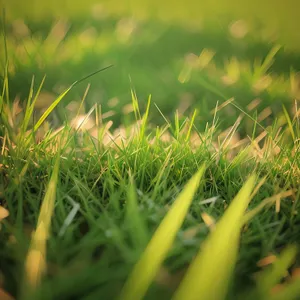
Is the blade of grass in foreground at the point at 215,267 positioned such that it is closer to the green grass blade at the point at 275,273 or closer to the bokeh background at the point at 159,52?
the green grass blade at the point at 275,273

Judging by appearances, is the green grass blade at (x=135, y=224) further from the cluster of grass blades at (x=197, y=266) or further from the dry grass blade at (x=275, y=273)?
the dry grass blade at (x=275, y=273)

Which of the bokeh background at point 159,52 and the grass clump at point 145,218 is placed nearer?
the grass clump at point 145,218

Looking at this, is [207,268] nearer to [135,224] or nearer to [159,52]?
[135,224]

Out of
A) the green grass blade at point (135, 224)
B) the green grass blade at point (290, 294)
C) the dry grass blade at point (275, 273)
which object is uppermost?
the green grass blade at point (135, 224)

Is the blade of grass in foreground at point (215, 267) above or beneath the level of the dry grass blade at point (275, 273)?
above

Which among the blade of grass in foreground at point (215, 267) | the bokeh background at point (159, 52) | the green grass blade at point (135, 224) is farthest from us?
the bokeh background at point (159, 52)

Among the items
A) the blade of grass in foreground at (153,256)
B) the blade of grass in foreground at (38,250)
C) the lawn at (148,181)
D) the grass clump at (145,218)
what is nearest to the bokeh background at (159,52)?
the lawn at (148,181)

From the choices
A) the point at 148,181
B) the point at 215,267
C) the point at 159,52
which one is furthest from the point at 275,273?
the point at 159,52

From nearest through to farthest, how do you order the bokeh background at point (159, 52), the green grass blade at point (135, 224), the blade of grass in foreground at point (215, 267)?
the blade of grass in foreground at point (215, 267) < the green grass blade at point (135, 224) < the bokeh background at point (159, 52)
